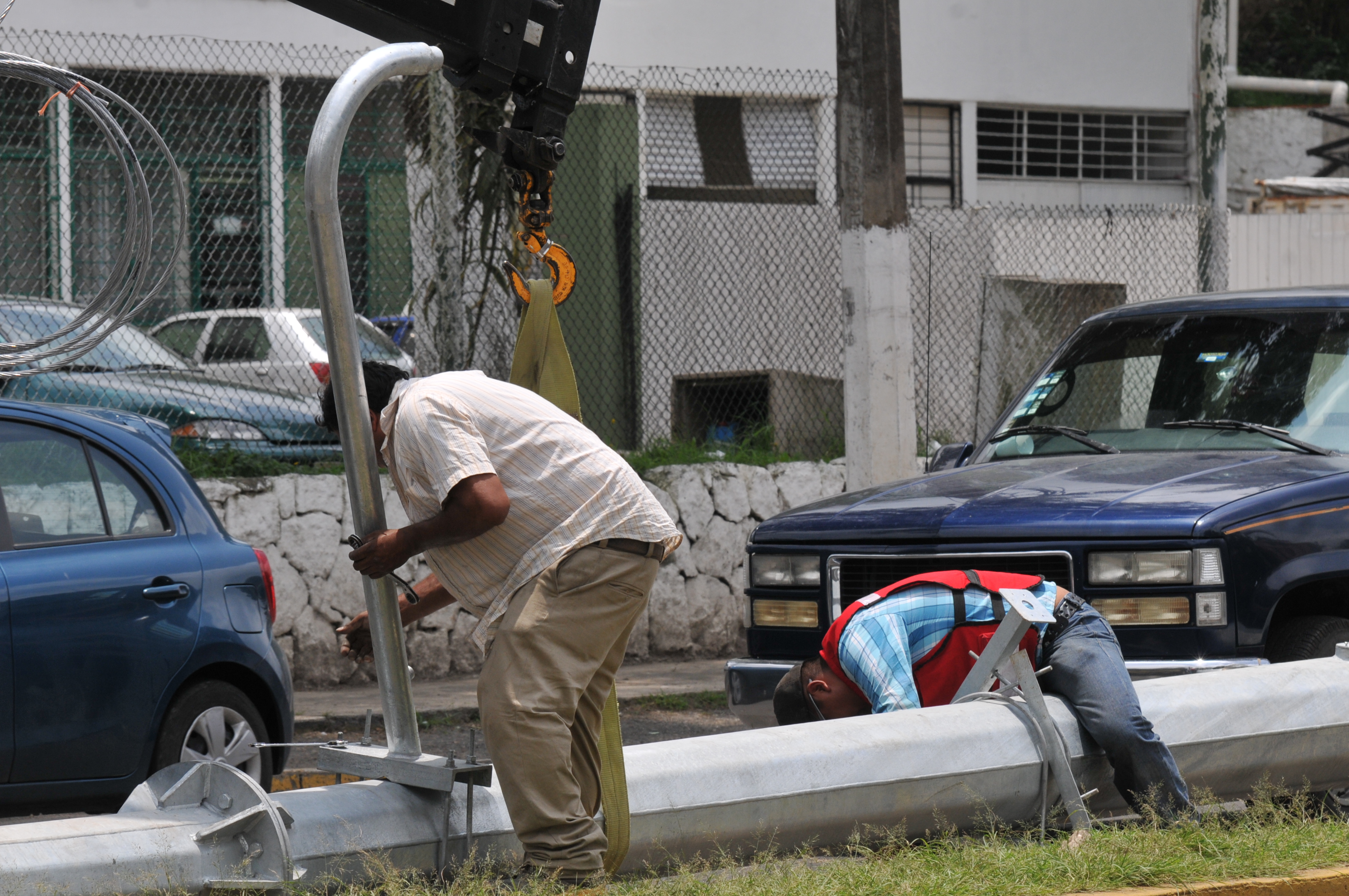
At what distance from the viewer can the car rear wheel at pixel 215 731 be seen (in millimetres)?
5453

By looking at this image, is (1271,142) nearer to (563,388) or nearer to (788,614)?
(788,614)

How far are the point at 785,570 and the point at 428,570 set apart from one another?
390 cm

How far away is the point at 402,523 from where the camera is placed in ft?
30.0

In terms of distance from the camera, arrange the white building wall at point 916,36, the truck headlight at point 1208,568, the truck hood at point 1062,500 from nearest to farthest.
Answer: the truck headlight at point 1208,568, the truck hood at point 1062,500, the white building wall at point 916,36

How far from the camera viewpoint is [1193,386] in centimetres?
639

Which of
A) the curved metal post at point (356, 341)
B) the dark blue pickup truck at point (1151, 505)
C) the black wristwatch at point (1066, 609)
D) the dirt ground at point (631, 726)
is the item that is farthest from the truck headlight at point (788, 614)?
the curved metal post at point (356, 341)

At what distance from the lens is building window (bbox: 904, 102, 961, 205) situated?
1745 cm

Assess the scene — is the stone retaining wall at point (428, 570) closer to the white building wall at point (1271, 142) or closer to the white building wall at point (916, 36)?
the white building wall at point (916, 36)

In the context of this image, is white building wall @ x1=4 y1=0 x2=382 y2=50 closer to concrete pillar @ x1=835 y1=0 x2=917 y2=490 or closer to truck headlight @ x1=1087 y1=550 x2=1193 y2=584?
concrete pillar @ x1=835 y1=0 x2=917 y2=490

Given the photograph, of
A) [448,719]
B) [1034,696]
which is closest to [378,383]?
[1034,696]

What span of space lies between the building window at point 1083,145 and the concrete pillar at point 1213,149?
17.5ft

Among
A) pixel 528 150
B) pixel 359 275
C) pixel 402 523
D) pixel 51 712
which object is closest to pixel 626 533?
pixel 528 150

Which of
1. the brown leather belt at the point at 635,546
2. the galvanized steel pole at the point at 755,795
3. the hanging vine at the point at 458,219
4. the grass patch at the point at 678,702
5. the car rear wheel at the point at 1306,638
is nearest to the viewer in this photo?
the galvanized steel pole at the point at 755,795

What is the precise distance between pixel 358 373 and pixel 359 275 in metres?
6.42
